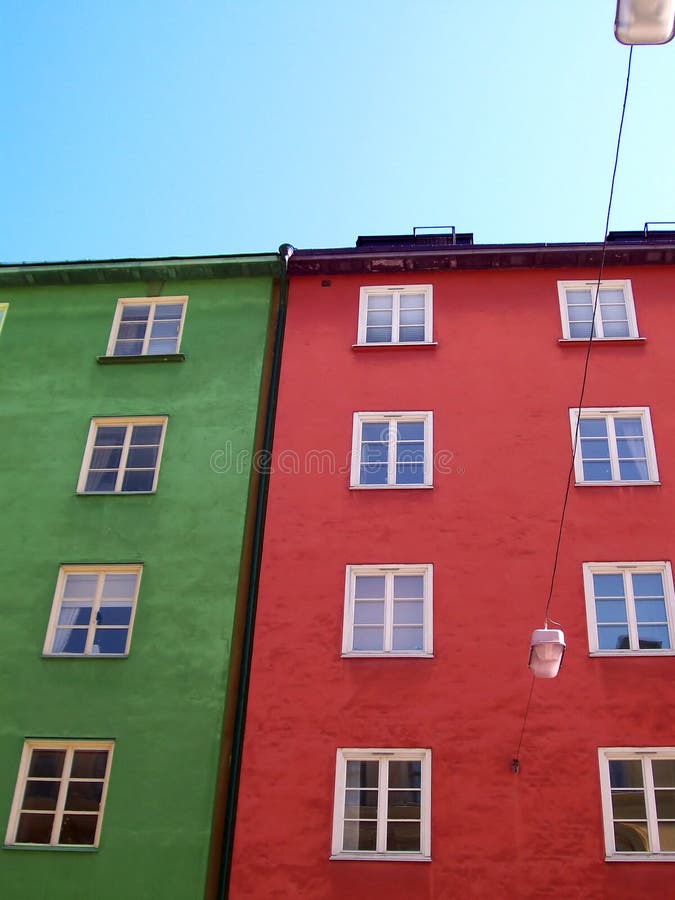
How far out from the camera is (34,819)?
16.3m

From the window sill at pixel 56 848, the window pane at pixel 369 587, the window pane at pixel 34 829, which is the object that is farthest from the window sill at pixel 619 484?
the window pane at pixel 34 829

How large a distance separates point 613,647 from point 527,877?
419 centimetres

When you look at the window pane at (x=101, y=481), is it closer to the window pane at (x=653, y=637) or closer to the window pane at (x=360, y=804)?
the window pane at (x=360, y=804)

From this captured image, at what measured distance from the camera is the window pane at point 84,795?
53.8 feet

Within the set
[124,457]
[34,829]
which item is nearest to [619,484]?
[124,457]

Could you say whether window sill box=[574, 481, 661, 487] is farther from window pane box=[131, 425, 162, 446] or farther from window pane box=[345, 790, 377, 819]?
window pane box=[131, 425, 162, 446]

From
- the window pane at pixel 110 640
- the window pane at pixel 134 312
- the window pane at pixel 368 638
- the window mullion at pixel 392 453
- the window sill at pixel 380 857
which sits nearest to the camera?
the window sill at pixel 380 857

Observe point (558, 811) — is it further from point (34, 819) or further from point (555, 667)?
point (34, 819)

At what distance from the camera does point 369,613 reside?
18109 mm

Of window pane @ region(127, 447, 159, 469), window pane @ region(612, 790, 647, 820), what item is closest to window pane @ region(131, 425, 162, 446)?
window pane @ region(127, 447, 159, 469)

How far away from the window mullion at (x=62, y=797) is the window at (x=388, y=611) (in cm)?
507

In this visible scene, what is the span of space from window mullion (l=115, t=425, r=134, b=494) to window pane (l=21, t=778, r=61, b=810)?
5683 millimetres

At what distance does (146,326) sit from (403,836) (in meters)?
12.6

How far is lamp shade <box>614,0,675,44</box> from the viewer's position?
27.7 feet
